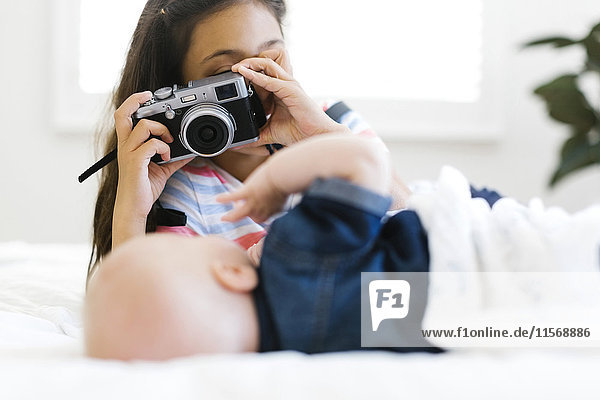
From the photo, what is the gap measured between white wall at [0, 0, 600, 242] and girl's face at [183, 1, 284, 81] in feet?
4.06

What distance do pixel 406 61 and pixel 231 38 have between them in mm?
1508

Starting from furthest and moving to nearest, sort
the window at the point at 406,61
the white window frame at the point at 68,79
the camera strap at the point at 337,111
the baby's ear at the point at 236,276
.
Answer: the window at the point at 406,61, the white window frame at the point at 68,79, the camera strap at the point at 337,111, the baby's ear at the point at 236,276

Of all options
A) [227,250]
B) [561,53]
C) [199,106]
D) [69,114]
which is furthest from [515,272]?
[561,53]

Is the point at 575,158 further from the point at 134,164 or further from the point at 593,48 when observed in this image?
the point at 134,164

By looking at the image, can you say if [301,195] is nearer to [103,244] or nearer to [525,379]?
[525,379]

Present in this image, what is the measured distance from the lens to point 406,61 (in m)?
2.45

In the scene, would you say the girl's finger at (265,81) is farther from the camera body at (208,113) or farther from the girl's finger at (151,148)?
the girl's finger at (151,148)

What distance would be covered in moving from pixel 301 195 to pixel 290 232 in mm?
35

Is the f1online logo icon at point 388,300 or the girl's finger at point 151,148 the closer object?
the f1online logo icon at point 388,300

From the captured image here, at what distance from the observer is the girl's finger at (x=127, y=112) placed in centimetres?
100

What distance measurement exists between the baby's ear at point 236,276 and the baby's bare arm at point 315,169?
5 cm

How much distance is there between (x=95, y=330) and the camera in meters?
0.52

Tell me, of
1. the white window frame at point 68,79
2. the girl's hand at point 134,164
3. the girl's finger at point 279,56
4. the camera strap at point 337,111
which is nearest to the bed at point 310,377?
the girl's hand at point 134,164

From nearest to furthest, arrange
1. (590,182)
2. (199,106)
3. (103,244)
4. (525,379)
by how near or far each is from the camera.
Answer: (525,379)
(199,106)
(103,244)
(590,182)
